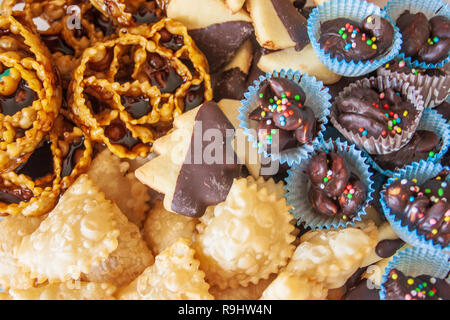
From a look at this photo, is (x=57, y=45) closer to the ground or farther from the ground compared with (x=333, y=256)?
farther from the ground

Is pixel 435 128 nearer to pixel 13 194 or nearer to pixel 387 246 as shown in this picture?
pixel 387 246

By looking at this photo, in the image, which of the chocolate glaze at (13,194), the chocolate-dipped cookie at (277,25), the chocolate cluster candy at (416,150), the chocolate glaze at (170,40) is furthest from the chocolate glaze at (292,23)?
the chocolate glaze at (13,194)

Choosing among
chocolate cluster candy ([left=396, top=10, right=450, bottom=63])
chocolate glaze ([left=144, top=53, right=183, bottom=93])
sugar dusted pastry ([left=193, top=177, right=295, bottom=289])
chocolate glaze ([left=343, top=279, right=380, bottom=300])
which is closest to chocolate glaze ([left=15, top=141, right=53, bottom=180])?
chocolate glaze ([left=144, top=53, right=183, bottom=93])

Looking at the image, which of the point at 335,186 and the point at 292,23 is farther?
the point at 292,23

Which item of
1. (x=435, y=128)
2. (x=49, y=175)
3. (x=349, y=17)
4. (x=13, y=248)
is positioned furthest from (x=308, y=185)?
(x=13, y=248)

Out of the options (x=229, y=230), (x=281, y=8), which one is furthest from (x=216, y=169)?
(x=281, y=8)

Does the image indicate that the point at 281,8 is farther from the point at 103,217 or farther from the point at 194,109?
the point at 103,217
